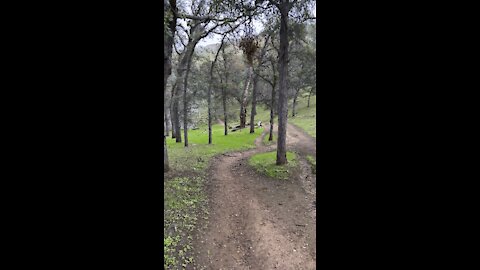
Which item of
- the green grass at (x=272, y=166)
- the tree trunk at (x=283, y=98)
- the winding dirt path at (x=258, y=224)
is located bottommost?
the winding dirt path at (x=258, y=224)

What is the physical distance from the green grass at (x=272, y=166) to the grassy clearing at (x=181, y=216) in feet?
9.17

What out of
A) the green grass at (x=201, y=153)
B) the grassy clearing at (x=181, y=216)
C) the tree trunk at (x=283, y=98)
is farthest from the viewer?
the green grass at (x=201, y=153)

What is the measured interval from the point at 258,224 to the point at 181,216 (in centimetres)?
202

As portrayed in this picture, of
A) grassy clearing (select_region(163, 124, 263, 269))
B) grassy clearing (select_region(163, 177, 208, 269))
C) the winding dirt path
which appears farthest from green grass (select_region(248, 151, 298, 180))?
grassy clearing (select_region(163, 177, 208, 269))

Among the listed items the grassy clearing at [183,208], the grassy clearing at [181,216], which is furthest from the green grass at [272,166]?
the grassy clearing at [181,216]

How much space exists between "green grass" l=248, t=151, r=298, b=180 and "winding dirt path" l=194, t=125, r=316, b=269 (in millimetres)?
395

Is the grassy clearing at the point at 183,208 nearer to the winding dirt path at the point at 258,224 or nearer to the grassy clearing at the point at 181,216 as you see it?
the grassy clearing at the point at 181,216

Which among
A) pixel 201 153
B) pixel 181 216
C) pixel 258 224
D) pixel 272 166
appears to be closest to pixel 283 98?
pixel 272 166

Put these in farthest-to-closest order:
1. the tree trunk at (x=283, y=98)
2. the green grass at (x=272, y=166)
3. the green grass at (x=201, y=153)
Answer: the green grass at (x=201, y=153) → the tree trunk at (x=283, y=98) → the green grass at (x=272, y=166)

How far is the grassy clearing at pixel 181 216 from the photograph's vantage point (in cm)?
524

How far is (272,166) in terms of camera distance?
453 inches

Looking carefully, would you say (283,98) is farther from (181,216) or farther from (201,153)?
(181,216)
